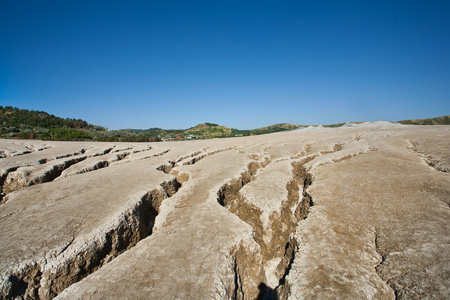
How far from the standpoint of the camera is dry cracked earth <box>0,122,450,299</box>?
8.36 feet

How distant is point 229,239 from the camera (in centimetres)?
356

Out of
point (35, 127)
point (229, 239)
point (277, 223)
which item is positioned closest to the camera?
point (229, 239)

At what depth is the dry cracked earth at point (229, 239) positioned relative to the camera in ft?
8.36

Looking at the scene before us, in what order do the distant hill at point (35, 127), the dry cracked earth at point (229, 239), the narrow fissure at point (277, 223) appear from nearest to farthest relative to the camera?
the dry cracked earth at point (229, 239) → the narrow fissure at point (277, 223) → the distant hill at point (35, 127)

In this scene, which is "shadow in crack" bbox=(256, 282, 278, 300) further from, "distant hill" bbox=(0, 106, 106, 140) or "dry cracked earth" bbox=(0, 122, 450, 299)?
"distant hill" bbox=(0, 106, 106, 140)

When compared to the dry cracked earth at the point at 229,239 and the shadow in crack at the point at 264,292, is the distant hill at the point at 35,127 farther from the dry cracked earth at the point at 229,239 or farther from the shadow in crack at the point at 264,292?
the shadow in crack at the point at 264,292

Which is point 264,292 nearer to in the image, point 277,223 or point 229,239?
point 229,239

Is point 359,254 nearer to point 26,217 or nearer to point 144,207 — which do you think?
point 144,207

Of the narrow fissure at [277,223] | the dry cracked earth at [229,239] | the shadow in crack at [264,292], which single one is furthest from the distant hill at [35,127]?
the shadow in crack at [264,292]

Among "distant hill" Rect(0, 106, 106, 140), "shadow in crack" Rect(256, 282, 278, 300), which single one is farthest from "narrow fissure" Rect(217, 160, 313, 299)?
"distant hill" Rect(0, 106, 106, 140)

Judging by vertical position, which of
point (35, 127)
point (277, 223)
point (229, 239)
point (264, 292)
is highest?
point (35, 127)

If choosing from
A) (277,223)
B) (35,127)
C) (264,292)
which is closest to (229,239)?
(264,292)

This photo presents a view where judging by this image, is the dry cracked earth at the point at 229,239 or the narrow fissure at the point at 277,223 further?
the narrow fissure at the point at 277,223

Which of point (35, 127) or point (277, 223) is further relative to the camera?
point (35, 127)
